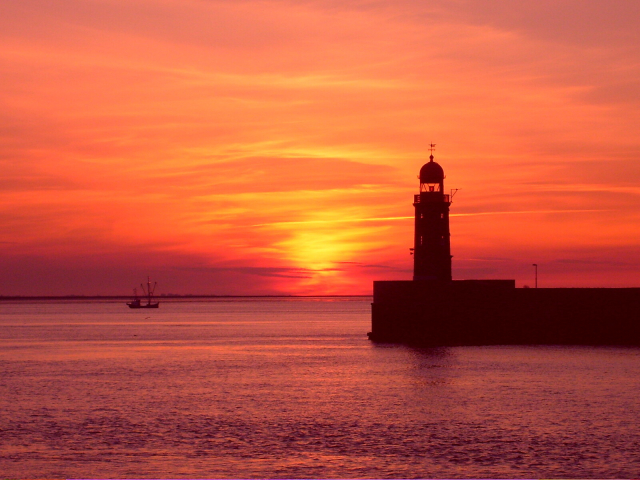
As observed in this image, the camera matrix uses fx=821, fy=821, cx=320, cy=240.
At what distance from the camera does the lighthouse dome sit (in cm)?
7269

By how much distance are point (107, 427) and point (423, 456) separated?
14.0 metres

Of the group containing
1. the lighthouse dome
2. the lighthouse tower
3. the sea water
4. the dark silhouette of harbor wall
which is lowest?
the sea water

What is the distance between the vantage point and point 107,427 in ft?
115

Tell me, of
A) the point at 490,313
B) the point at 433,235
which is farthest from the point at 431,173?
the point at 490,313

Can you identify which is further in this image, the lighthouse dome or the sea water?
the lighthouse dome

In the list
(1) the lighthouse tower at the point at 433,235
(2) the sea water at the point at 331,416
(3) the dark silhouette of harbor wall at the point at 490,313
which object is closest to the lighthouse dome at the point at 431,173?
(1) the lighthouse tower at the point at 433,235

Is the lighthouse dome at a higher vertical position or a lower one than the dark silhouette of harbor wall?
higher

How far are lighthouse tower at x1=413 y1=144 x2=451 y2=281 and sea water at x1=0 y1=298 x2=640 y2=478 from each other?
7.39 metres

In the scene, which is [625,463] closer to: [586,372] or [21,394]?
[586,372]

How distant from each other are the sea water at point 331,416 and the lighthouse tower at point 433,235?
7.39 m

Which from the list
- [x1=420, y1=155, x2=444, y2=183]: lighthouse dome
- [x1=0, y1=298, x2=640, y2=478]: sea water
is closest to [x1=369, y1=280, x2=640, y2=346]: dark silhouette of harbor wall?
[x1=0, y1=298, x2=640, y2=478]: sea water

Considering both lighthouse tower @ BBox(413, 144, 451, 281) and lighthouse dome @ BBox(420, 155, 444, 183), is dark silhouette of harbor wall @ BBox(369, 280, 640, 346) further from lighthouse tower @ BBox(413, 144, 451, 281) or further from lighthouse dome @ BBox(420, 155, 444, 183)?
lighthouse dome @ BBox(420, 155, 444, 183)

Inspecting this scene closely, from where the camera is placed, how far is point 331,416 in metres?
37.8

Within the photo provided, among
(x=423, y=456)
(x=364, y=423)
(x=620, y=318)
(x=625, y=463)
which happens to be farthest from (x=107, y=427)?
(x=620, y=318)
